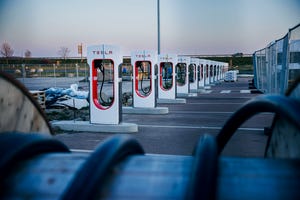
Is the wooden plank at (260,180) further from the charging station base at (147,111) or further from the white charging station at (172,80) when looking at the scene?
the white charging station at (172,80)

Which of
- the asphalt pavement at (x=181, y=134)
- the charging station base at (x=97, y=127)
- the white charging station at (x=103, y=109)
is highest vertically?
the white charging station at (x=103, y=109)

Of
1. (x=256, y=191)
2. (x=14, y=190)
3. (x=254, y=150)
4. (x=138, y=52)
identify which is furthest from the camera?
(x=138, y=52)


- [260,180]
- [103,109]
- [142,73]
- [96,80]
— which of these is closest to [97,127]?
[103,109]

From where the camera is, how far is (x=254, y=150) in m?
7.88

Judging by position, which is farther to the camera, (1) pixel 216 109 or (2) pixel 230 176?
(1) pixel 216 109

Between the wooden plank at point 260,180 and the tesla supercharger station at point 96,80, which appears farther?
the tesla supercharger station at point 96,80

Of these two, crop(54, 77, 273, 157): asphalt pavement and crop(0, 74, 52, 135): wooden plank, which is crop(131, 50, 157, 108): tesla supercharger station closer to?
crop(54, 77, 273, 157): asphalt pavement

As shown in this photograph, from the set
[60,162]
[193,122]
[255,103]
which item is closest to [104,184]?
[60,162]

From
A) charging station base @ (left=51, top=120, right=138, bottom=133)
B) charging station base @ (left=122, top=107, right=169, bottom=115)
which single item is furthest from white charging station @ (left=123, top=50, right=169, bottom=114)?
charging station base @ (left=51, top=120, right=138, bottom=133)

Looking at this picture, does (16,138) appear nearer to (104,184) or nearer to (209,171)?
(104,184)

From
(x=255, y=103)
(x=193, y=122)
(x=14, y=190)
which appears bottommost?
(x=193, y=122)

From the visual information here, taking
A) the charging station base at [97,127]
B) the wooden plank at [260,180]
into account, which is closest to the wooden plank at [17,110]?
the wooden plank at [260,180]

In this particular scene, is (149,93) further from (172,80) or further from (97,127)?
(97,127)

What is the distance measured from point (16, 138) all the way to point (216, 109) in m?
14.7
